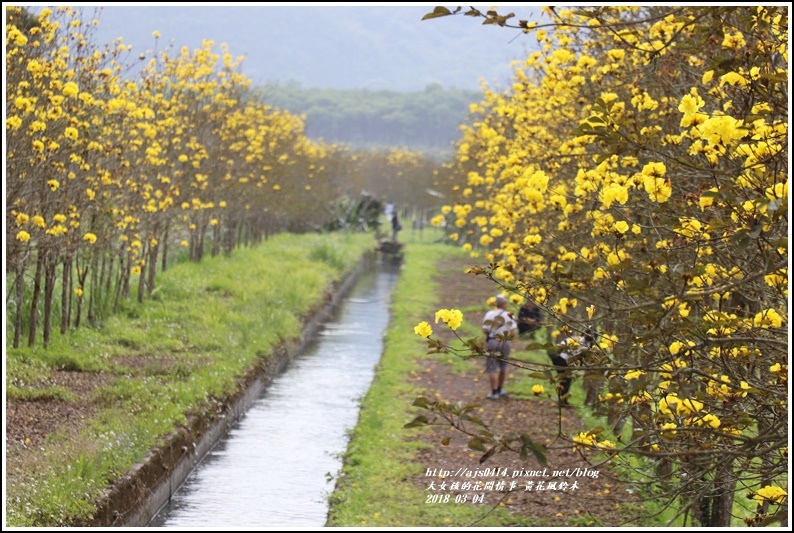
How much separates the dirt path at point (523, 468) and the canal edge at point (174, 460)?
238 cm

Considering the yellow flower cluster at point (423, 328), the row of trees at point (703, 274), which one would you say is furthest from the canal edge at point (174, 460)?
the row of trees at point (703, 274)

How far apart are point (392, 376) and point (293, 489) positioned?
503 cm

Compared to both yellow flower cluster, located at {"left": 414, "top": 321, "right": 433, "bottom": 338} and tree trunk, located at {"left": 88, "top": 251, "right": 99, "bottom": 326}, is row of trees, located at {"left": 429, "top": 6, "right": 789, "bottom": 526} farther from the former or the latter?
tree trunk, located at {"left": 88, "top": 251, "right": 99, "bottom": 326}

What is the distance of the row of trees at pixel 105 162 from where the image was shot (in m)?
→ 9.25

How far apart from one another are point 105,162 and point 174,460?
4829 mm

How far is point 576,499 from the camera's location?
8609 millimetres

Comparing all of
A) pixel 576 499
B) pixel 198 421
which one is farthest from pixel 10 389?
pixel 576 499

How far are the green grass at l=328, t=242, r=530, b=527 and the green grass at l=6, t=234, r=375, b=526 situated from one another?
1842 mm

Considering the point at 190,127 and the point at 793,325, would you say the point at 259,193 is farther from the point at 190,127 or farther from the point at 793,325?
the point at 793,325

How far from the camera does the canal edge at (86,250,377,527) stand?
25.9 feet

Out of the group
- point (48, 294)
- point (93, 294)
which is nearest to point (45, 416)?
point (48, 294)

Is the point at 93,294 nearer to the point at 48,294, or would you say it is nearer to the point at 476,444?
the point at 48,294

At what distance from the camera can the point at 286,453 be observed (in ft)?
35.6

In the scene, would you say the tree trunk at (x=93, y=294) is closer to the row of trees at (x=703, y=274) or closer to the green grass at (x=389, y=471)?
the green grass at (x=389, y=471)
